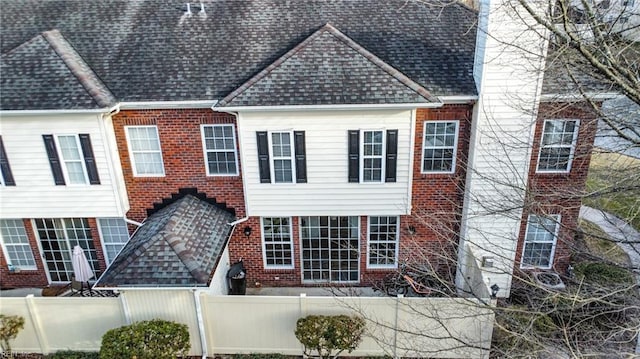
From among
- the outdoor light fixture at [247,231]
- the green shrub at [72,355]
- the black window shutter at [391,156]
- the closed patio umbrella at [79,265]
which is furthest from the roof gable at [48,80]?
the black window shutter at [391,156]

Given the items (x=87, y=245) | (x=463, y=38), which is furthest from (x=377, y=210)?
(x=87, y=245)

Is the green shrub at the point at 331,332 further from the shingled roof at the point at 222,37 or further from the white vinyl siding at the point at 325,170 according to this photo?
the shingled roof at the point at 222,37

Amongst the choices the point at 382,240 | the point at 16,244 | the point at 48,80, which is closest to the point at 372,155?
the point at 382,240

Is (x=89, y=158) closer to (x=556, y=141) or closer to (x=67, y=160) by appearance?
(x=67, y=160)

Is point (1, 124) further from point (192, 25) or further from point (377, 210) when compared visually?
point (377, 210)

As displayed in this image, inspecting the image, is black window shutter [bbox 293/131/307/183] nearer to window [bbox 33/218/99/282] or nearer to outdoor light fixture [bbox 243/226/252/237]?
outdoor light fixture [bbox 243/226/252/237]

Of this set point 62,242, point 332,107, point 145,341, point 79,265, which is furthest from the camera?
point 62,242
